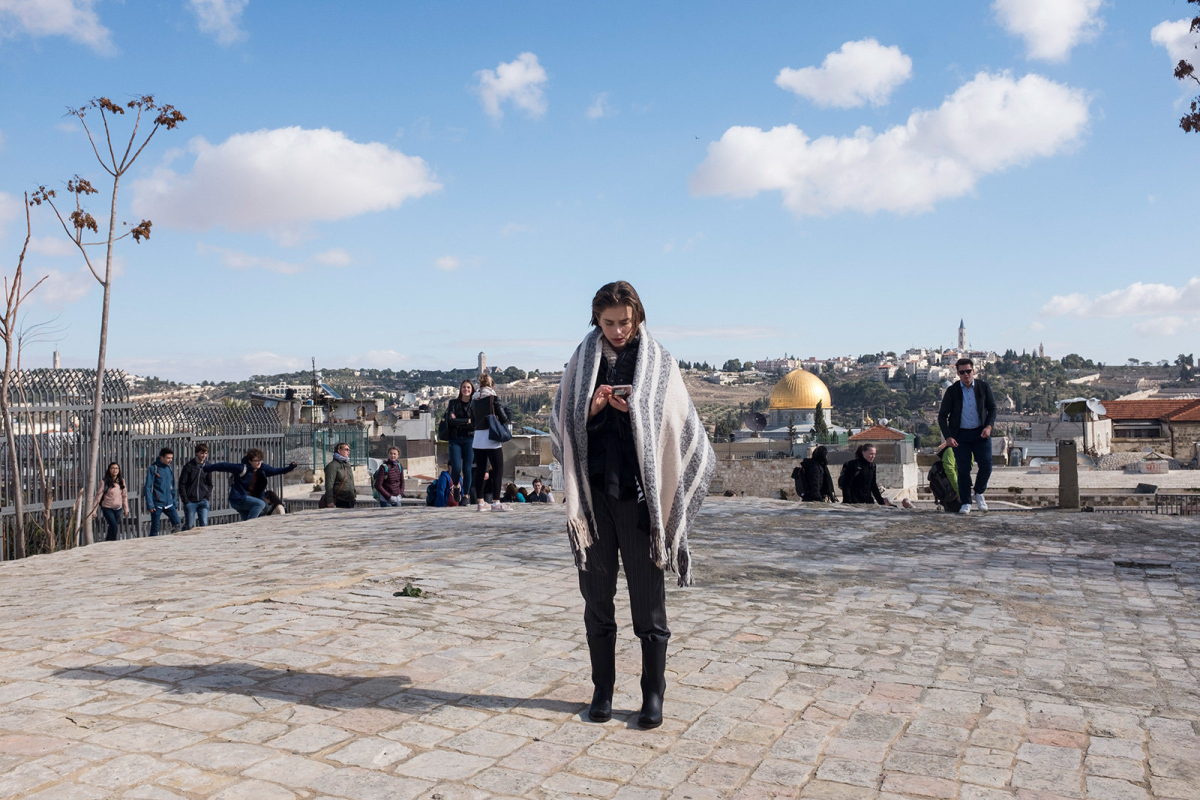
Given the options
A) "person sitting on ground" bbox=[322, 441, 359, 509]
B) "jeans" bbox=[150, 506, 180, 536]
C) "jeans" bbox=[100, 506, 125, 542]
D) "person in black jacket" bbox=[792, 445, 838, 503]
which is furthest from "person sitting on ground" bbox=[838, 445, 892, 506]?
"jeans" bbox=[100, 506, 125, 542]

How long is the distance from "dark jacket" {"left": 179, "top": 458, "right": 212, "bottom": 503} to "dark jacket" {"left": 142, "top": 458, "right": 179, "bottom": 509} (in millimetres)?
297

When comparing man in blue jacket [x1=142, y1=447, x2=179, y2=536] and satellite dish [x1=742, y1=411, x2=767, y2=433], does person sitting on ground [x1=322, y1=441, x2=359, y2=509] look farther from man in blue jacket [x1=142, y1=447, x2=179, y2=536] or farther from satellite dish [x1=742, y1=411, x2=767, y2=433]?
satellite dish [x1=742, y1=411, x2=767, y2=433]

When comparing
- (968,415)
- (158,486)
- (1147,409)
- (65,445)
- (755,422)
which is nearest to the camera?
(968,415)

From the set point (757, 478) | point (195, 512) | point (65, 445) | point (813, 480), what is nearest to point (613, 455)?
point (813, 480)

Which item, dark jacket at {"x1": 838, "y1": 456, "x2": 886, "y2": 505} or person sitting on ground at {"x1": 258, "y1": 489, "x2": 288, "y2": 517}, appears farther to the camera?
person sitting on ground at {"x1": 258, "y1": 489, "x2": 288, "y2": 517}

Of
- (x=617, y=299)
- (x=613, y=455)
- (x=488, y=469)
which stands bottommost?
(x=488, y=469)

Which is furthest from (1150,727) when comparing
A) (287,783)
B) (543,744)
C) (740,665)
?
(287,783)

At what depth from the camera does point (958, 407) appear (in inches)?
364

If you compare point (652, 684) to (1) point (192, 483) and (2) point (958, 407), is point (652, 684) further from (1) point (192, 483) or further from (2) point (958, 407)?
(1) point (192, 483)

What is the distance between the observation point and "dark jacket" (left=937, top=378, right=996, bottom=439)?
9.19 metres

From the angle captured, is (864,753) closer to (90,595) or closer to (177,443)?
(90,595)

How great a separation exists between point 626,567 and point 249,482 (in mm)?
10150

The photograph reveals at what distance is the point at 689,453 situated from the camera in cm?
327

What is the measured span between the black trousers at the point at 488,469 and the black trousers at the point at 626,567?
640 cm
